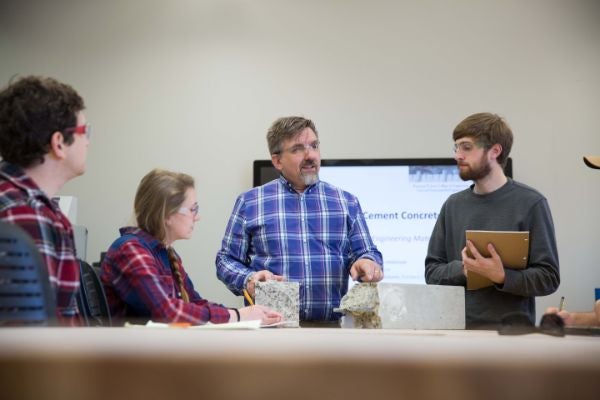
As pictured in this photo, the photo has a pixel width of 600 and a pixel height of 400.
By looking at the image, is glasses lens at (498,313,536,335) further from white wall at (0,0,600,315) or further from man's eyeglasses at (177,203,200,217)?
white wall at (0,0,600,315)

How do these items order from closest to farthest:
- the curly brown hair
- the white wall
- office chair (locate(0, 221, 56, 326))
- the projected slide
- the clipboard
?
office chair (locate(0, 221, 56, 326))
the curly brown hair
the clipboard
the projected slide
the white wall

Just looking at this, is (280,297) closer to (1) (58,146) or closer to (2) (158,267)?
(2) (158,267)

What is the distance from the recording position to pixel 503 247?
2.19 m

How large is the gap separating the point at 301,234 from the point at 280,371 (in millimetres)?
2193

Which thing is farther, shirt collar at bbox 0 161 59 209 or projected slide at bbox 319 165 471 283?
projected slide at bbox 319 165 471 283

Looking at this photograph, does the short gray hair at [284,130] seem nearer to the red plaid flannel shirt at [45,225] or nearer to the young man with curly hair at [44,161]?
the young man with curly hair at [44,161]

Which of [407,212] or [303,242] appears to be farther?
[407,212]

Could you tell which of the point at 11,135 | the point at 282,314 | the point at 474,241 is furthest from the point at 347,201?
the point at 11,135

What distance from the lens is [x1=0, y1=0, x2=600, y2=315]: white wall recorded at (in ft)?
14.2

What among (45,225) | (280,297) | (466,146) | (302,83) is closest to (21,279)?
(45,225)

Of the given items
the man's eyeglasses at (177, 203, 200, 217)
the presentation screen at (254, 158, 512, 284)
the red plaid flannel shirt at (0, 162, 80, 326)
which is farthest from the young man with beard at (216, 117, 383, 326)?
the presentation screen at (254, 158, 512, 284)

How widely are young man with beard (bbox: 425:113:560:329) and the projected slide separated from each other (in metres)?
1.56

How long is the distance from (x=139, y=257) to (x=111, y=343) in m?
1.52

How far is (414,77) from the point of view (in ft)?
14.6
